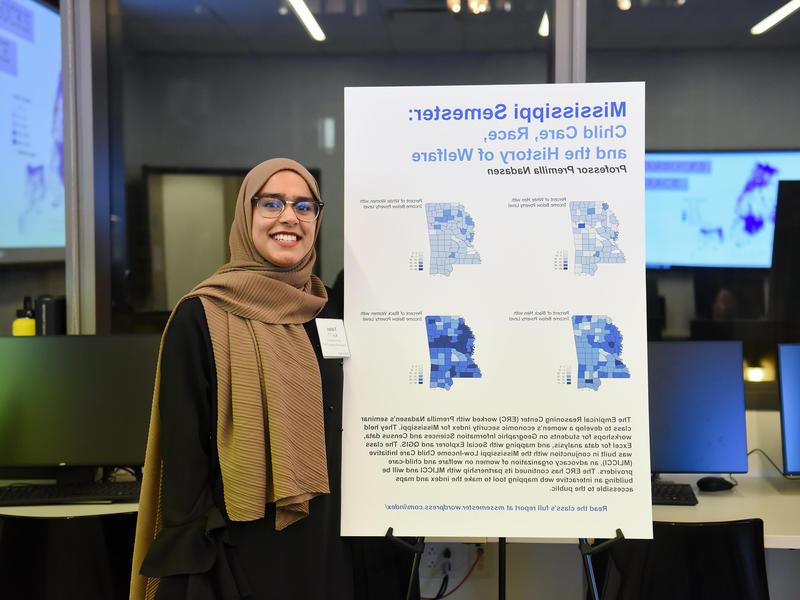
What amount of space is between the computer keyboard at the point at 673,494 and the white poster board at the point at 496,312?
0.76m

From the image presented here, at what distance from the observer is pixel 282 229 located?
159 cm

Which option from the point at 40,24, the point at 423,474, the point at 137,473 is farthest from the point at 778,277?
the point at 40,24

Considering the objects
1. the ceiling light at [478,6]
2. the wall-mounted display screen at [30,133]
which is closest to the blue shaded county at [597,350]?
the ceiling light at [478,6]

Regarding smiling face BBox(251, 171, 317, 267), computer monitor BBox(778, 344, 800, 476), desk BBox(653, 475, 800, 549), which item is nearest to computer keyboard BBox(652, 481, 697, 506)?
desk BBox(653, 475, 800, 549)

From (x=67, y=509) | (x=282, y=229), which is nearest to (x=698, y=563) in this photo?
(x=282, y=229)

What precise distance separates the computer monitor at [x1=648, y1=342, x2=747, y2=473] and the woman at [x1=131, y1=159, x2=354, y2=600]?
4.00 ft

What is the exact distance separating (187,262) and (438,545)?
5.75ft

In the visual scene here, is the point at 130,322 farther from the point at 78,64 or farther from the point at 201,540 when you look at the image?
the point at 201,540

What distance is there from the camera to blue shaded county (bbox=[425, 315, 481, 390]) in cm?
160

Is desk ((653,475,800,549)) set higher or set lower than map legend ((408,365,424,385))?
lower

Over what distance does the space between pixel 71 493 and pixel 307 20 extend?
2.50m

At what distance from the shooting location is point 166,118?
11.3ft

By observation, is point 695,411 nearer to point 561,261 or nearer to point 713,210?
point 561,261

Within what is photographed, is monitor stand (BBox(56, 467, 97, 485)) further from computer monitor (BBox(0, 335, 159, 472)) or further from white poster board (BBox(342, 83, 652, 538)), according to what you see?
white poster board (BBox(342, 83, 652, 538))
